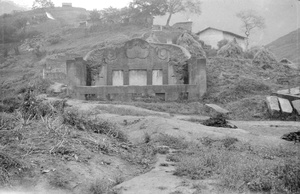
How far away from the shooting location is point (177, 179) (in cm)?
565

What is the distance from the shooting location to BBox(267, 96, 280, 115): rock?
48.7 feet

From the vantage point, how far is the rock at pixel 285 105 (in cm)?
1473

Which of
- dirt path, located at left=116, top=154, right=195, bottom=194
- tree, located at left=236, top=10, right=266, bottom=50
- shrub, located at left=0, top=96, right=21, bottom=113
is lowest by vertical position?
dirt path, located at left=116, top=154, right=195, bottom=194

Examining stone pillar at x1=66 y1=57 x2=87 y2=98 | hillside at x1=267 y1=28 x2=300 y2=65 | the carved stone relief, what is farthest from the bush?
the carved stone relief

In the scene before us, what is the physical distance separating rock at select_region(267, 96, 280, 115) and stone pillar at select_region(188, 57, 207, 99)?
179 inches

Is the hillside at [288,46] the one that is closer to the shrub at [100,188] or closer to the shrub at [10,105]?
the shrub at [10,105]

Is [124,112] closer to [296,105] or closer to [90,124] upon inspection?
[90,124]

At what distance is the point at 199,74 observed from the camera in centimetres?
2067

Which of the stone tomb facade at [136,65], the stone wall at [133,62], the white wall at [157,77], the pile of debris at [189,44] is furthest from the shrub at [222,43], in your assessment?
the white wall at [157,77]

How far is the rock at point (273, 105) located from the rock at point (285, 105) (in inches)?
6.9

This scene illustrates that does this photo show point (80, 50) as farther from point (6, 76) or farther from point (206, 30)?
point (206, 30)

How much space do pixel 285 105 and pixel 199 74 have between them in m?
6.34

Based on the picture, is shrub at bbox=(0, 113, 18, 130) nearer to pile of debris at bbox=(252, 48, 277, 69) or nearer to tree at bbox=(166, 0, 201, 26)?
pile of debris at bbox=(252, 48, 277, 69)

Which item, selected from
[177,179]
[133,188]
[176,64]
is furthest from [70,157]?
[176,64]
